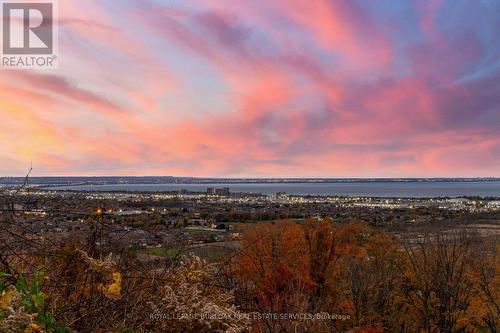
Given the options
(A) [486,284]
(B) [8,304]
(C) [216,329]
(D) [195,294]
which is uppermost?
(B) [8,304]

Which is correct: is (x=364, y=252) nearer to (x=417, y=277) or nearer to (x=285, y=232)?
(x=285, y=232)

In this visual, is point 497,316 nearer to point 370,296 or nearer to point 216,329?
point 370,296

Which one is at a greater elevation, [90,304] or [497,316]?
[90,304]

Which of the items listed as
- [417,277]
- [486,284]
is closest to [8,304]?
[486,284]

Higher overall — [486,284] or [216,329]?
[216,329]

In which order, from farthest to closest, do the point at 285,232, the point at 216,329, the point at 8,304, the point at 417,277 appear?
the point at 285,232
the point at 417,277
the point at 216,329
the point at 8,304

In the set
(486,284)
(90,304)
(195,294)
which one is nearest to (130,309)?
(90,304)

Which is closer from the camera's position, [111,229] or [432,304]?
[111,229]

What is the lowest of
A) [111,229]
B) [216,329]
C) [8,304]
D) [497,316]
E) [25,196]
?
[497,316]

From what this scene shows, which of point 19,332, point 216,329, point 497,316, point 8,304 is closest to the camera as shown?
point 19,332
